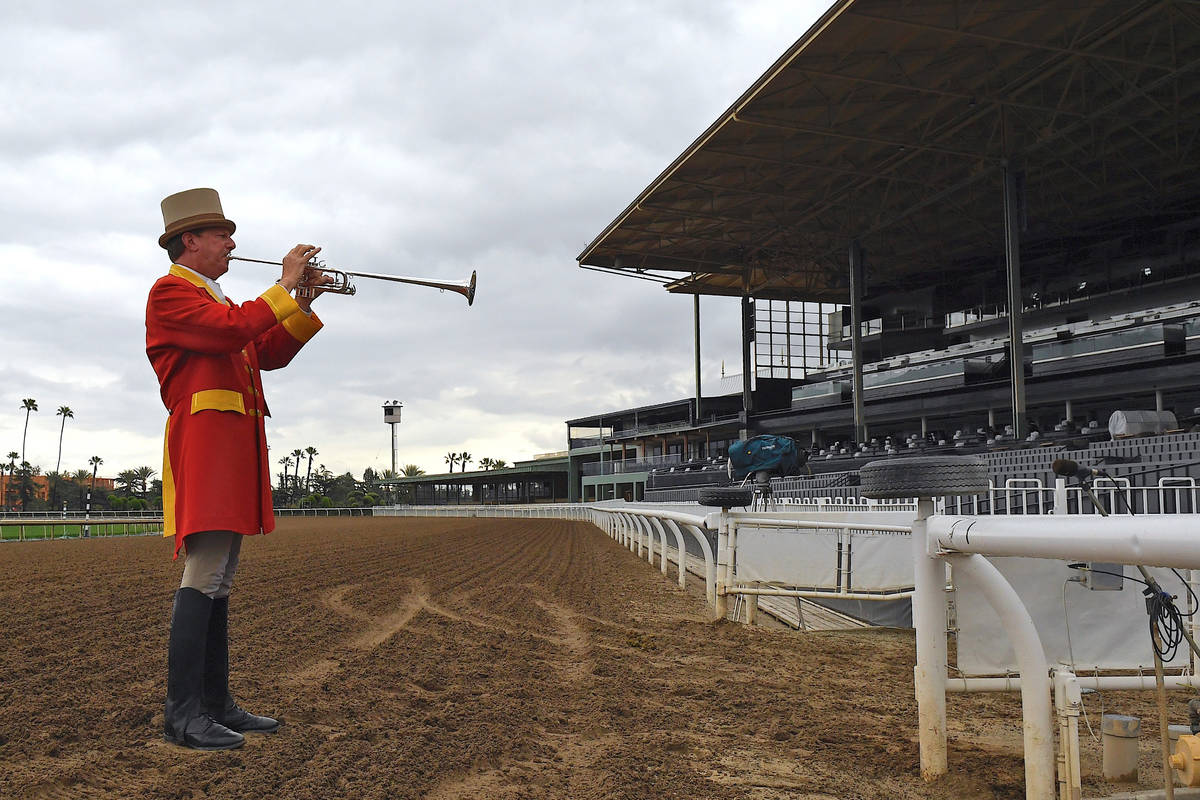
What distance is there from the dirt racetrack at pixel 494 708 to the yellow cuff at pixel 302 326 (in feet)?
4.72

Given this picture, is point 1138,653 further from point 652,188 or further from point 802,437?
point 802,437

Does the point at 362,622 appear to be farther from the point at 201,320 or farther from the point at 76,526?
the point at 76,526

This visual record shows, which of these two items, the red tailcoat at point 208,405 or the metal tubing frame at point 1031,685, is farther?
the red tailcoat at point 208,405

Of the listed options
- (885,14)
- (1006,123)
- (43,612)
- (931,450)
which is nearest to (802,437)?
(931,450)

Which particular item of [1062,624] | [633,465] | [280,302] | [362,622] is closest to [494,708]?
[280,302]

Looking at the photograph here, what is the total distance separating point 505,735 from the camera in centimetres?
351

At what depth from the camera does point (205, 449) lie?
10.5 ft

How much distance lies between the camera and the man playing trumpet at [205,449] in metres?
3.14

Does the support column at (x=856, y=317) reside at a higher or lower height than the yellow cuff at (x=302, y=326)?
higher

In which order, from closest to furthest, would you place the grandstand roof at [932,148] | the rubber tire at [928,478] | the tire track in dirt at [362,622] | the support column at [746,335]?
the rubber tire at [928,478] → the tire track in dirt at [362,622] → the grandstand roof at [932,148] → the support column at [746,335]

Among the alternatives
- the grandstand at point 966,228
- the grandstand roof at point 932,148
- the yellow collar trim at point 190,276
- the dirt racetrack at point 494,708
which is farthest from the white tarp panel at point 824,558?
the grandstand roof at point 932,148

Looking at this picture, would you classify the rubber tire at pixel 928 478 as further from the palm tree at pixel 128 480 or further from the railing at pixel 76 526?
the palm tree at pixel 128 480

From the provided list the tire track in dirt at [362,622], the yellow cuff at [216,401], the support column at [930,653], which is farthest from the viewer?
the tire track in dirt at [362,622]

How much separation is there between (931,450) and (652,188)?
13017mm
